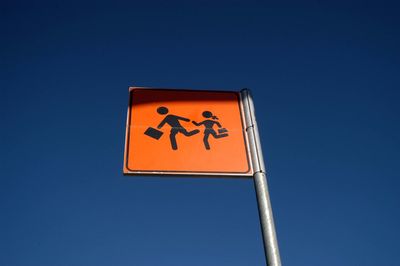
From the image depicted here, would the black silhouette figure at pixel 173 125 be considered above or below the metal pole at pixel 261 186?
above

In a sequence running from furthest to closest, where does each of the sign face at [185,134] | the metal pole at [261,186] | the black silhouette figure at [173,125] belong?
the black silhouette figure at [173,125] → the sign face at [185,134] → the metal pole at [261,186]

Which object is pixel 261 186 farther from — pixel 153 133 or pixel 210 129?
pixel 153 133

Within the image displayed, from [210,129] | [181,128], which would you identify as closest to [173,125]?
[181,128]

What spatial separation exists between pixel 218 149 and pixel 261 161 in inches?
12.3

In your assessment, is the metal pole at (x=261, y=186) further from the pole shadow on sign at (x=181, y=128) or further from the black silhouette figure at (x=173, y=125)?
the black silhouette figure at (x=173, y=125)

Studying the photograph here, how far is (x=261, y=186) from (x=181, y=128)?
2.25 ft

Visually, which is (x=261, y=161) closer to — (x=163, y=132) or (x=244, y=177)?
(x=244, y=177)

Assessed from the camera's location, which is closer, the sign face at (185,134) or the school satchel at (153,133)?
the sign face at (185,134)

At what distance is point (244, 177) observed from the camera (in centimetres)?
207

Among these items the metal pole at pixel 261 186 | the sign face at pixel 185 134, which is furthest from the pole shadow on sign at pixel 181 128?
the metal pole at pixel 261 186

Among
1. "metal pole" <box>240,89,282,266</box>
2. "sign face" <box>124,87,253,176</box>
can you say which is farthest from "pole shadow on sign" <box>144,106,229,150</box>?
"metal pole" <box>240,89,282,266</box>

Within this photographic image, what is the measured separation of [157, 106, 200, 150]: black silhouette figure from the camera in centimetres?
228

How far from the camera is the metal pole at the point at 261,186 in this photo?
1613 millimetres

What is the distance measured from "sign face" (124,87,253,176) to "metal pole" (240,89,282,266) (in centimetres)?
6
